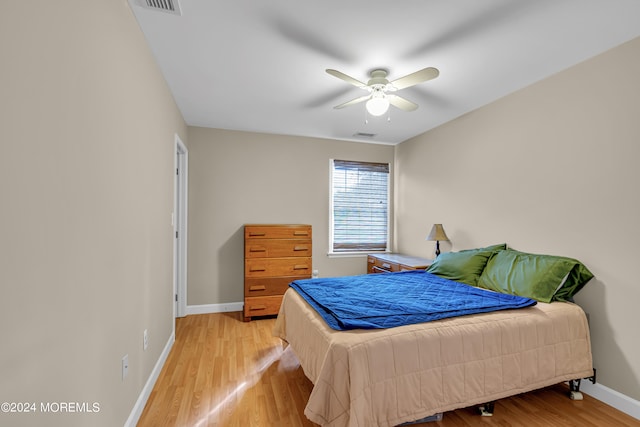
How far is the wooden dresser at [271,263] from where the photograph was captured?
13.0 ft

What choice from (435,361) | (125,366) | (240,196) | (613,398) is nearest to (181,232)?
(240,196)

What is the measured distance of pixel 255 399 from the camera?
2.24 meters

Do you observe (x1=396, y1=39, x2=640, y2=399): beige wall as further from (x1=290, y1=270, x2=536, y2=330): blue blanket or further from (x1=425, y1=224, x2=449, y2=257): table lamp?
(x1=290, y1=270, x2=536, y2=330): blue blanket

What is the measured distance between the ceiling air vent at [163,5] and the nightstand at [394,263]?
328 cm

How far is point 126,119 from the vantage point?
1.80 metres

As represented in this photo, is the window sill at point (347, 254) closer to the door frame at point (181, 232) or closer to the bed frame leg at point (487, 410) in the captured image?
the door frame at point (181, 232)

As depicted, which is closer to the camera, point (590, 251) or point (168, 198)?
point (590, 251)

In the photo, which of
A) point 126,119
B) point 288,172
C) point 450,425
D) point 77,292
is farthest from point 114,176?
point 288,172

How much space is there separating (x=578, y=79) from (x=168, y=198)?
3624mm

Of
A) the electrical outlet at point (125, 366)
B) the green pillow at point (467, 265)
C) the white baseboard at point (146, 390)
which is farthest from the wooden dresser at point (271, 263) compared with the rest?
the electrical outlet at point (125, 366)

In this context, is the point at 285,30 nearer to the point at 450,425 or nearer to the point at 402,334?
the point at 402,334

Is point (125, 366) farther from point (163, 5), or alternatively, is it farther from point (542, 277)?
point (542, 277)

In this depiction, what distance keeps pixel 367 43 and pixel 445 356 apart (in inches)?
82.8

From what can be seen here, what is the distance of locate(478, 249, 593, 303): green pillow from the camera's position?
7.73ft
